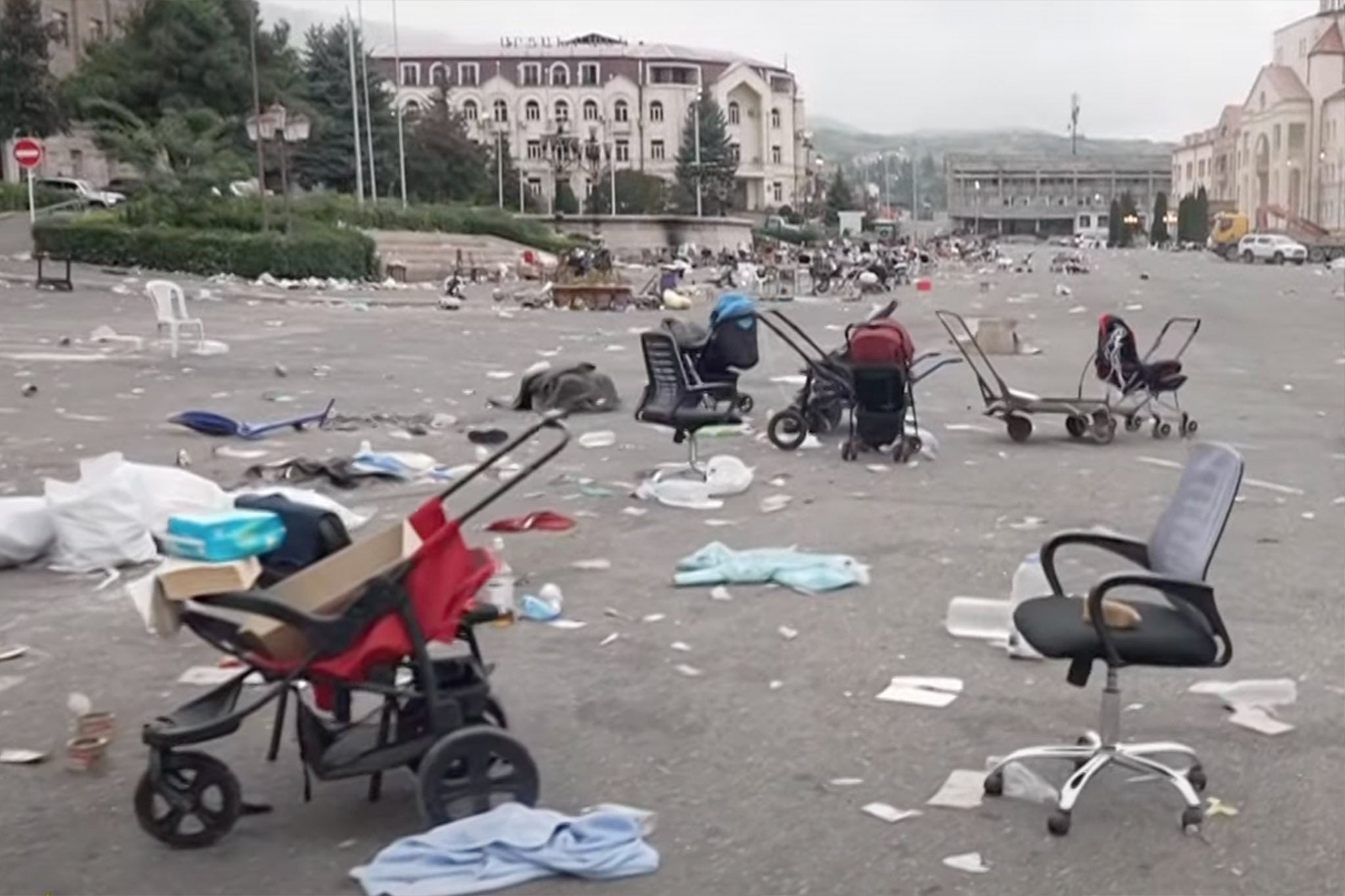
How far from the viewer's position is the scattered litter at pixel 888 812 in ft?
14.3

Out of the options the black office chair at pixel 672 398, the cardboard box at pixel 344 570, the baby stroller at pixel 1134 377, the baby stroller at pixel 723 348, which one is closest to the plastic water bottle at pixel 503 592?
the cardboard box at pixel 344 570

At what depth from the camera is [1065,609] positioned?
14.9 feet

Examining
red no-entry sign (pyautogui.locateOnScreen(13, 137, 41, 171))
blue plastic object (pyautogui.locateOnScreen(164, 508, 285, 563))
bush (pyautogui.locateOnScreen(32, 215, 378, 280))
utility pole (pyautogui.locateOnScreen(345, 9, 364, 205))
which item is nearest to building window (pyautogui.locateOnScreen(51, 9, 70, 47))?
utility pole (pyautogui.locateOnScreen(345, 9, 364, 205))

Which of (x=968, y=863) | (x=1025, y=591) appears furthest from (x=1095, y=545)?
(x=1025, y=591)

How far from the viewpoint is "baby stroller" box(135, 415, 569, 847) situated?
13.3ft

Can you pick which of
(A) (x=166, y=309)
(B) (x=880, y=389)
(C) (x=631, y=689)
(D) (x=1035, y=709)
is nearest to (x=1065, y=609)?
(D) (x=1035, y=709)

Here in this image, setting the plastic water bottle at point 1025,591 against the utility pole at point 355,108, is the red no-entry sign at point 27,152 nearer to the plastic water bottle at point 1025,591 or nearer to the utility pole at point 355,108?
the utility pole at point 355,108

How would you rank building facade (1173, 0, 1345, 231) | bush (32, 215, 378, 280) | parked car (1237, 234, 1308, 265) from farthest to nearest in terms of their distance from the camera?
building facade (1173, 0, 1345, 231) → parked car (1237, 234, 1308, 265) → bush (32, 215, 378, 280)

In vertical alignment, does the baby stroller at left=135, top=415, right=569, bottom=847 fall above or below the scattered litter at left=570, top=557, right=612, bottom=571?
above

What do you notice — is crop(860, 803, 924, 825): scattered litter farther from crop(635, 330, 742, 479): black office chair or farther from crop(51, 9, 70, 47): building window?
crop(51, 9, 70, 47): building window

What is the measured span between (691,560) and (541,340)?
14.9 meters

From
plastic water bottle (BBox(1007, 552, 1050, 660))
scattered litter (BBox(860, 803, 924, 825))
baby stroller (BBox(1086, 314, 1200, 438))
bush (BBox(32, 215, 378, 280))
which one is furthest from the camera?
bush (BBox(32, 215, 378, 280))

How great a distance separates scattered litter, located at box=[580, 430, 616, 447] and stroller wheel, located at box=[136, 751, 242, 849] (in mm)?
7382

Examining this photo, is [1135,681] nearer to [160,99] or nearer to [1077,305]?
[1077,305]
